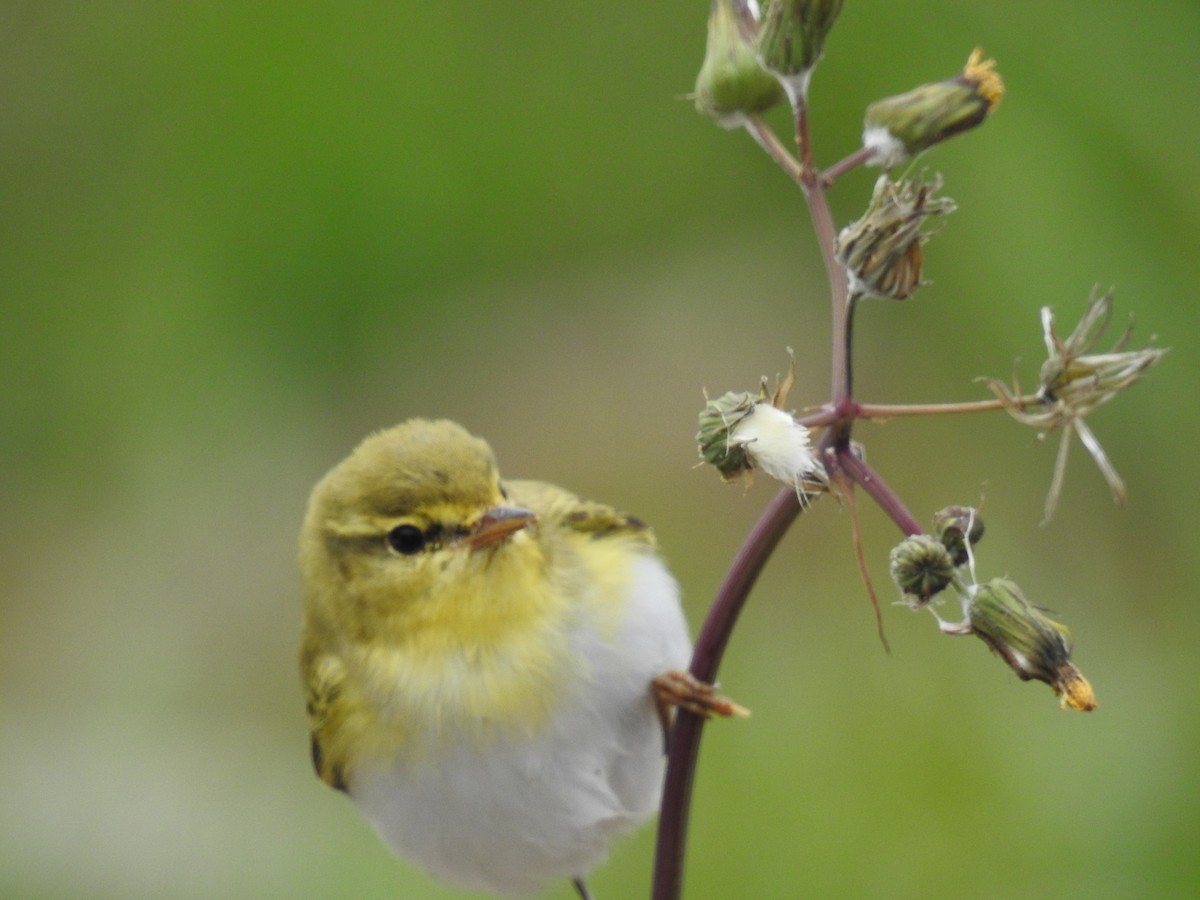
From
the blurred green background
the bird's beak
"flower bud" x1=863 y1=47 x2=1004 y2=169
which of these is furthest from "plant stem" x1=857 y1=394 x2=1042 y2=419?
the blurred green background

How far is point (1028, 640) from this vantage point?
1.32 metres

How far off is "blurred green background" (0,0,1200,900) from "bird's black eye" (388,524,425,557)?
0.70 meters

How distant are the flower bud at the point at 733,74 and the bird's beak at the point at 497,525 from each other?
0.92 metres

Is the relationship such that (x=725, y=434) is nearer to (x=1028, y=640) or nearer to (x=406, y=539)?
(x=1028, y=640)

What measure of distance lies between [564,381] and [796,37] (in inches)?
135

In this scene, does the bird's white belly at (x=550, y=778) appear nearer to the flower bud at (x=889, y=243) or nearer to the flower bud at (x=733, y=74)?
the flower bud at (x=733, y=74)

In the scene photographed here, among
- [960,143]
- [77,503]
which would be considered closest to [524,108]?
[960,143]

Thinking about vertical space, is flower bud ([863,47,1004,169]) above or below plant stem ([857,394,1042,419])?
above

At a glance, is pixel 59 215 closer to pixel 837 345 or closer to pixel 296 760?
pixel 296 760

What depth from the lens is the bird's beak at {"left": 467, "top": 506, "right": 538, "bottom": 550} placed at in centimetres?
242

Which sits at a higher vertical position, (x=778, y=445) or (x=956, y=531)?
(x=778, y=445)

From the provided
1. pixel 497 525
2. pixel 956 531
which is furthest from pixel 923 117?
pixel 497 525

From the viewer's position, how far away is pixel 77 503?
436cm

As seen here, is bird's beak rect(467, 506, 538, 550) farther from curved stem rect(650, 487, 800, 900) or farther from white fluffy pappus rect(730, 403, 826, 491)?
white fluffy pappus rect(730, 403, 826, 491)
